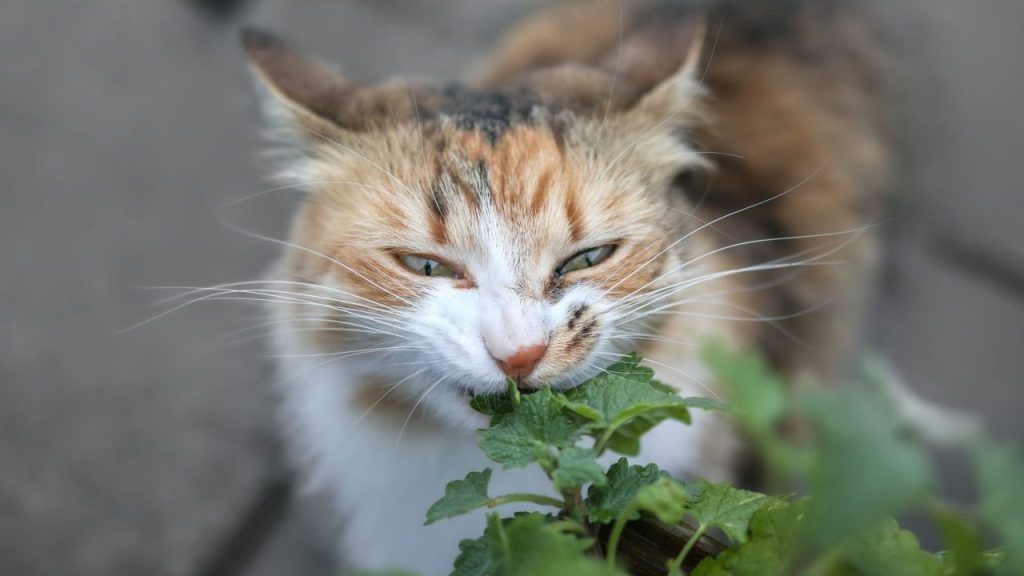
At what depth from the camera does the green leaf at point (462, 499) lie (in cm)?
104

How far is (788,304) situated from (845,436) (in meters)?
1.68

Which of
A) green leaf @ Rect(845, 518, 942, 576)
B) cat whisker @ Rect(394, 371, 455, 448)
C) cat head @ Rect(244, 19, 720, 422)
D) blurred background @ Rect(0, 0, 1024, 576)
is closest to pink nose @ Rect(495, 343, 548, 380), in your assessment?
cat head @ Rect(244, 19, 720, 422)

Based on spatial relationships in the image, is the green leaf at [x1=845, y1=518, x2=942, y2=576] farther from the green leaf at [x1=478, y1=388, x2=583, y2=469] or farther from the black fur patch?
the black fur patch

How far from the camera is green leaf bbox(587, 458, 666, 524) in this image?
3.38 feet

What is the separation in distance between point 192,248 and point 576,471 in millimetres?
2097

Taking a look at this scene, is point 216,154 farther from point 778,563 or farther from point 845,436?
point 845,436

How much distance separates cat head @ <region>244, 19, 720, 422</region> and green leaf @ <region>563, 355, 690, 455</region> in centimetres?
13

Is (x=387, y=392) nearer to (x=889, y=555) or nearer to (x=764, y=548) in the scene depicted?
(x=764, y=548)

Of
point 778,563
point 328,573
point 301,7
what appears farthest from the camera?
point 301,7

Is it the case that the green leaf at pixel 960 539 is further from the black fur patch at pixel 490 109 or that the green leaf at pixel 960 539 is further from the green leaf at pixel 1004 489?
the black fur patch at pixel 490 109

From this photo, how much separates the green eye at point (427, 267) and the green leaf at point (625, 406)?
0.33 metres

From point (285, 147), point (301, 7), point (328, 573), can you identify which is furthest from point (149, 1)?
point (328, 573)

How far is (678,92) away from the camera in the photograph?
1615 mm

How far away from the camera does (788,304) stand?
2258mm
